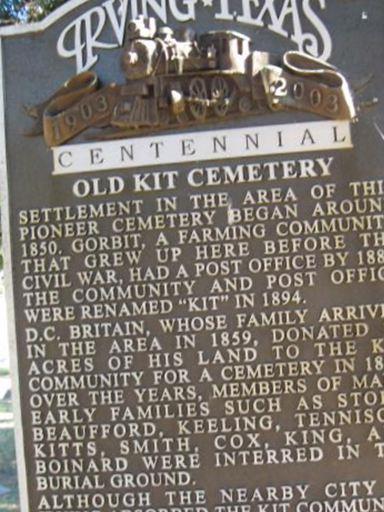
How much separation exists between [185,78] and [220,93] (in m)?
0.21

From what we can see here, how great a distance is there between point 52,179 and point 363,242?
1776mm

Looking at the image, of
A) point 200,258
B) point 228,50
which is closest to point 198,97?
point 228,50

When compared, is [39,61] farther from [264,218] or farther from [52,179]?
[264,218]

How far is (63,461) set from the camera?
430cm

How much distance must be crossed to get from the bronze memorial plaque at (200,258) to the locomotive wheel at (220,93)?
0.01m

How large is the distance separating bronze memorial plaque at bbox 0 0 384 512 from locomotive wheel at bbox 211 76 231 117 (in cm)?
1

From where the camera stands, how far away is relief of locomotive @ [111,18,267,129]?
13.6ft

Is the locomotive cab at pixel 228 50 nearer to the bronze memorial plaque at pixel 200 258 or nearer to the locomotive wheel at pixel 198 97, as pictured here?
the bronze memorial plaque at pixel 200 258

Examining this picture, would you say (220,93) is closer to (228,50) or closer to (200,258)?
(228,50)

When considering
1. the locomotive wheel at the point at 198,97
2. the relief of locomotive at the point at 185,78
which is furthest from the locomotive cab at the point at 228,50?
the locomotive wheel at the point at 198,97

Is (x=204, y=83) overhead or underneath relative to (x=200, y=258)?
overhead

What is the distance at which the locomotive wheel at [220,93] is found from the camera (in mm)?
4168

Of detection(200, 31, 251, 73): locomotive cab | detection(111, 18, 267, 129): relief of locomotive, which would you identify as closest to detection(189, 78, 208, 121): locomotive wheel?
detection(111, 18, 267, 129): relief of locomotive

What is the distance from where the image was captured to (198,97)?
418cm
